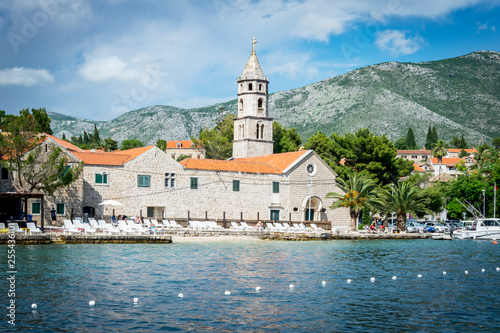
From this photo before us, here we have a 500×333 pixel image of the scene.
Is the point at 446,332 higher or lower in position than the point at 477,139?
lower

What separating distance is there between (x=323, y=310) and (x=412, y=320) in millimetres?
3005

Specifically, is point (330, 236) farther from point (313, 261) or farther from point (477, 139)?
point (477, 139)

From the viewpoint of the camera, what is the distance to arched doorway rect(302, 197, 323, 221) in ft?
184

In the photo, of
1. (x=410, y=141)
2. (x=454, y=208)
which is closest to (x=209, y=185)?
(x=454, y=208)

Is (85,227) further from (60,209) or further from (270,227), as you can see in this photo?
(270,227)

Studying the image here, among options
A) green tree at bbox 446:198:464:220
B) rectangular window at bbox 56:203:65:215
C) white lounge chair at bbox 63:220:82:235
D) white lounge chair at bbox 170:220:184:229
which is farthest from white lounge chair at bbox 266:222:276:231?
green tree at bbox 446:198:464:220

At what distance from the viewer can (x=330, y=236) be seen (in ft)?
163

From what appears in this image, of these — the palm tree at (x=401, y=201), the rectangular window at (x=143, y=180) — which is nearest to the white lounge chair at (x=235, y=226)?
the rectangular window at (x=143, y=180)

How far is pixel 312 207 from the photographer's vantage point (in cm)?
5716

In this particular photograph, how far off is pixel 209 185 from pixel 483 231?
88.9ft

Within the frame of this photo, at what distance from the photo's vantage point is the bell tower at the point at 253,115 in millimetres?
62531

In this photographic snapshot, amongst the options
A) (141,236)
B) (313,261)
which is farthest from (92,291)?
(141,236)

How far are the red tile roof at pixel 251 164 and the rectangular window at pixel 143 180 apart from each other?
403 cm

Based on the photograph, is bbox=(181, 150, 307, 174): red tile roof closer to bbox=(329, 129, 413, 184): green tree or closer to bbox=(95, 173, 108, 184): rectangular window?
bbox=(329, 129, 413, 184): green tree
